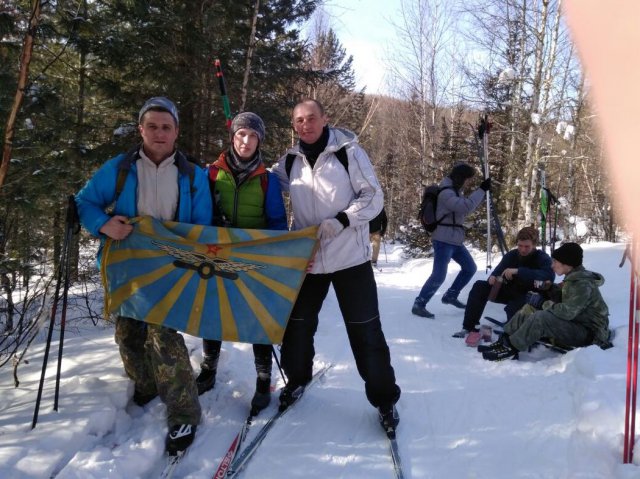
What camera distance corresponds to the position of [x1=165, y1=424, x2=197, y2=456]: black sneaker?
8.87ft

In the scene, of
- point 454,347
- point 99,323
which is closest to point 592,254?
point 454,347

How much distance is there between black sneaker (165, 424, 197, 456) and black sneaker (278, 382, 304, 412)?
75 centimetres

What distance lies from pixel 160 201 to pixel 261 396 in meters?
1.66

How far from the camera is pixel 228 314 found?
10.2 ft

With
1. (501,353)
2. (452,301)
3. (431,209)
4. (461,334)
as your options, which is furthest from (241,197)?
(452,301)

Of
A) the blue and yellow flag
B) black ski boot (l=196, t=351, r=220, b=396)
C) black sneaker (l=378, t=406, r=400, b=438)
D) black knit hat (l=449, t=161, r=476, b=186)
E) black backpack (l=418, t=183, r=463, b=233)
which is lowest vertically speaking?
black sneaker (l=378, t=406, r=400, b=438)

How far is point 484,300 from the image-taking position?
545 centimetres

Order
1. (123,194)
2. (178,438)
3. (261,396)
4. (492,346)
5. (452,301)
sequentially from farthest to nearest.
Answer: (452,301)
(492,346)
(261,396)
(123,194)
(178,438)

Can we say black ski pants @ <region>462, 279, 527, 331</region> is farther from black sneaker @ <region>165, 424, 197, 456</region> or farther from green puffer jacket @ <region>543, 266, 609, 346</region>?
black sneaker @ <region>165, 424, 197, 456</region>

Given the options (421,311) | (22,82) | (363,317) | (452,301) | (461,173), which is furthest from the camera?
(452,301)

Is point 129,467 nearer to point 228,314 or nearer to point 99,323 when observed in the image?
point 228,314

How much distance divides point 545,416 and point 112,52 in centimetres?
863

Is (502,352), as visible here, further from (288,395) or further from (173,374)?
(173,374)

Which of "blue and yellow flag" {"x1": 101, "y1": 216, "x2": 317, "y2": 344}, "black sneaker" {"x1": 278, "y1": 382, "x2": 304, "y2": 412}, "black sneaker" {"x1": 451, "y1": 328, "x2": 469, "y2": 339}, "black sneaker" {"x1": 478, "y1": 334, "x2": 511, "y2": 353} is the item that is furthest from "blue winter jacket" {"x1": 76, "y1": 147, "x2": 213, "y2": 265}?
"black sneaker" {"x1": 451, "y1": 328, "x2": 469, "y2": 339}
